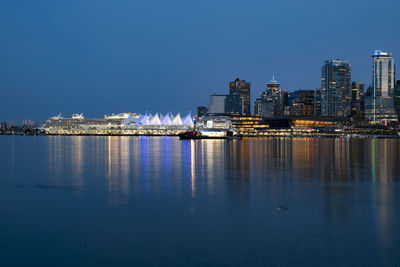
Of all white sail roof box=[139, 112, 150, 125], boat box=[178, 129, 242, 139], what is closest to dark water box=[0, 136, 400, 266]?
boat box=[178, 129, 242, 139]

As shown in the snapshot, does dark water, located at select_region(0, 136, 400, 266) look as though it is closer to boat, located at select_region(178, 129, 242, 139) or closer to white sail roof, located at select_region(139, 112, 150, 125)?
boat, located at select_region(178, 129, 242, 139)

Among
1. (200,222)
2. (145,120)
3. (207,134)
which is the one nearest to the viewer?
(200,222)

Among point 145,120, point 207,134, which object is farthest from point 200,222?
point 145,120

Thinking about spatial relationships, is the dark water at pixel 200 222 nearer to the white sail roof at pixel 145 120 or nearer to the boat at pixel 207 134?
the boat at pixel 207 134

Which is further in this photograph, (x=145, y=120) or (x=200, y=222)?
(x=145, y=120)

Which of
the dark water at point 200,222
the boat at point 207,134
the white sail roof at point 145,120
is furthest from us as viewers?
the white sail roof at point 145,120

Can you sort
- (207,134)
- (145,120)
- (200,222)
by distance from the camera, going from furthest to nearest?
(145,120) → (207,134) → (200,222)

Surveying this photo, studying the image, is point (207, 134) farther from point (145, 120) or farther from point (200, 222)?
point (200, 222)

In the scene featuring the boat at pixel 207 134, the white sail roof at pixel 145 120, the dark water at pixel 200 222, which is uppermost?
the white sail roof at pixel 145 120

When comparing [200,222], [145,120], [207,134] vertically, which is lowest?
[200,222]

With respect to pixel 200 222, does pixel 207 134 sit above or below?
above

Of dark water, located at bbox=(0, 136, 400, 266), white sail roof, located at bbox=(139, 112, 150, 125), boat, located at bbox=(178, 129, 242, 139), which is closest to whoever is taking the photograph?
dark water, located at bbox=(0, 136, 400, 266)

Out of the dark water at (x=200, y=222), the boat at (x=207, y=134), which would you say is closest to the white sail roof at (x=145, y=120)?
the boat at (x=207, y=134)

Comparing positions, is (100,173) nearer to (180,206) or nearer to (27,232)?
(180,206)
